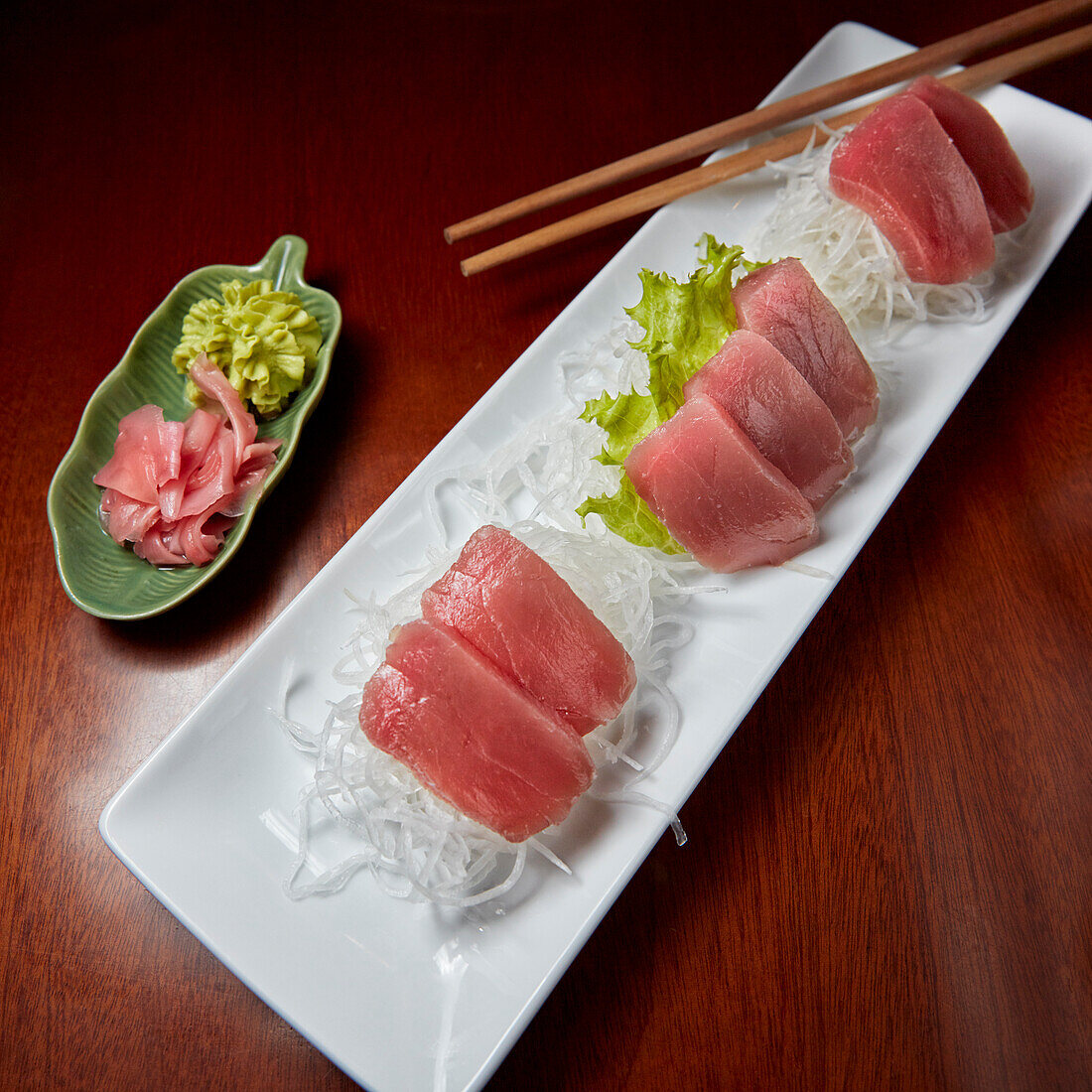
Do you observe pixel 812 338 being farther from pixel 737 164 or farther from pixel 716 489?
pixel 737 164

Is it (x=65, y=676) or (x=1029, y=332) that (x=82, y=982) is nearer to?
(x=65, y=676)

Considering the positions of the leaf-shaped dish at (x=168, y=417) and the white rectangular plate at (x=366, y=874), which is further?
the leaf-shaped dish at (x=168, y=417)

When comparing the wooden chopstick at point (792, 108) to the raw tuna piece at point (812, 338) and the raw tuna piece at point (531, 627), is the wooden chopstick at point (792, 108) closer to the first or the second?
the raw tuna piece at point (812, 338)

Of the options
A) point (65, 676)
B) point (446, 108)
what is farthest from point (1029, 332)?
point (65, 676)

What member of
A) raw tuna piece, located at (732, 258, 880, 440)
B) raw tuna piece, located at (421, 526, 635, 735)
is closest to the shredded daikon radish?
raw tuna piece, located at (732, 258, 880, 440)

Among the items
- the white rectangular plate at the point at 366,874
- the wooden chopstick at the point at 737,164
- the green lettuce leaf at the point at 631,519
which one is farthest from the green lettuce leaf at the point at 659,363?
the wooden chopstick at the point at 737,164

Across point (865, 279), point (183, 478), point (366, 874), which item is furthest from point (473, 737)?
point (865, 279)
